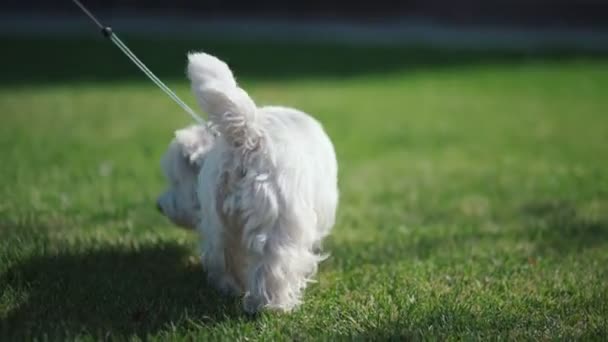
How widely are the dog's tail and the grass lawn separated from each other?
95 centimetres

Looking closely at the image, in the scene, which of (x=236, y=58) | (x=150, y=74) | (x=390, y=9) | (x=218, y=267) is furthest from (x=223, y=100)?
(x=390, y=9)

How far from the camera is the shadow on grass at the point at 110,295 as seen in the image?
11.8 ft

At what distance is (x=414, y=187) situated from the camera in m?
6.97

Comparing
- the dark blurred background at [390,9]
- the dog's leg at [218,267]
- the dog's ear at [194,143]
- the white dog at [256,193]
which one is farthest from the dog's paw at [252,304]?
the dark blurred background at [390,9]

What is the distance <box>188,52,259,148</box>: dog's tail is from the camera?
143 inches

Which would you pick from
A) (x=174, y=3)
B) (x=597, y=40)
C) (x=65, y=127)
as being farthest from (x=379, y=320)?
(x=174, y=3)

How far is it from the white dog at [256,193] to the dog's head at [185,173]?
0.50 meters

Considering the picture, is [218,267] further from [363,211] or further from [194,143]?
[363,211]

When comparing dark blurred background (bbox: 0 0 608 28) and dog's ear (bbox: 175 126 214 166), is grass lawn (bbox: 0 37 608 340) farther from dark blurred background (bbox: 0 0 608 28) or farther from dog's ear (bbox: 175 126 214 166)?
dark blurred background (bbox: 0 0 608 28)

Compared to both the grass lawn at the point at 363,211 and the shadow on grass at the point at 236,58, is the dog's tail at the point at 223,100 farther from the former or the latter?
the shadow on grass at the point at 236,58

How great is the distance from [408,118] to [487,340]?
6916 mm

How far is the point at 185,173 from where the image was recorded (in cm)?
454

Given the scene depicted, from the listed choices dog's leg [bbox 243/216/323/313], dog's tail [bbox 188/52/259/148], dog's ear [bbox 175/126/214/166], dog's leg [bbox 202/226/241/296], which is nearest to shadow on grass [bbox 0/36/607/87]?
dog's ear [bbox 175/126/214/166]

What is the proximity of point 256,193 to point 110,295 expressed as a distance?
105cm
